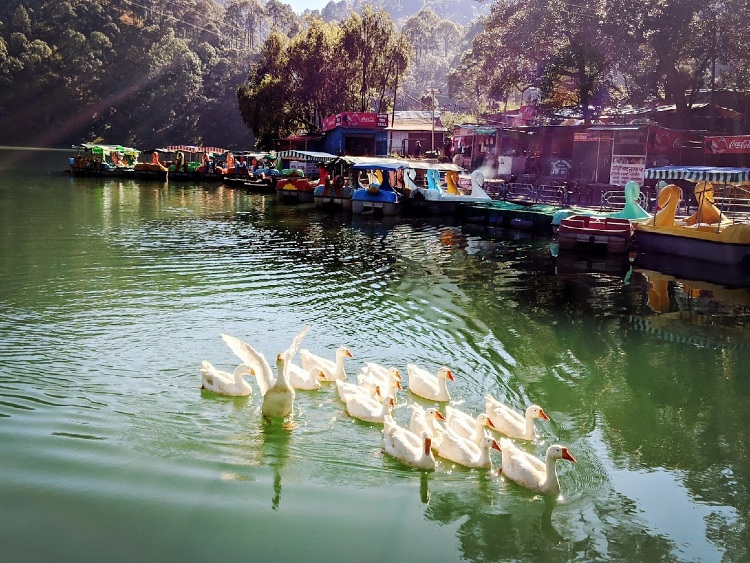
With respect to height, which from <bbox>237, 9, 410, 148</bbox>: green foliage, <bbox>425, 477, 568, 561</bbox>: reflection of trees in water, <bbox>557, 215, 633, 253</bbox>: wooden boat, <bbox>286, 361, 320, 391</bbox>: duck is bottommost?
<bbox>425, 477, 568, 561</bbox>: reflection of trees in water

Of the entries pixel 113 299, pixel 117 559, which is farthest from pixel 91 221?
pixel 117 559

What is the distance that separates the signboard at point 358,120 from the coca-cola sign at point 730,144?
81.3 feet

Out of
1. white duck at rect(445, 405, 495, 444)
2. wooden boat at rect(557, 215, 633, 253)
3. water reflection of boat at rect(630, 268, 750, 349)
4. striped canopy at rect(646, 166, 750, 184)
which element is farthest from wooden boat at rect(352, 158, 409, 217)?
white duck at rect(445, 405, 495, 444)

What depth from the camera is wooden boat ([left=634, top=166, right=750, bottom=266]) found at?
22.2 metres

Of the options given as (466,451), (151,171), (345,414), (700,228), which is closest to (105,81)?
(151,171)

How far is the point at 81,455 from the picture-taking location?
29.5 feet

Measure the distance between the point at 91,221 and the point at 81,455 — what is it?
22.9 meters

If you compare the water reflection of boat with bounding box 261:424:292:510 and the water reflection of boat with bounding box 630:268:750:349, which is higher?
the water reflection of boat with bounding box 630:268:750:349

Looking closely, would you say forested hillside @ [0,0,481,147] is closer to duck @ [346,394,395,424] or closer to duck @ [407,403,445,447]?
duck @ [346,394,395,424]

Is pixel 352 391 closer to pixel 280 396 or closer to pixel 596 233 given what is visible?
pixel 280 396

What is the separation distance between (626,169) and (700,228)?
12.0 m

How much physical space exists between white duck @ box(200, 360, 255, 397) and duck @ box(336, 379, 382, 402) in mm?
1349

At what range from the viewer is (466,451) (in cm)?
897

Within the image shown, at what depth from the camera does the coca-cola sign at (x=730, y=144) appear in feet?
103
